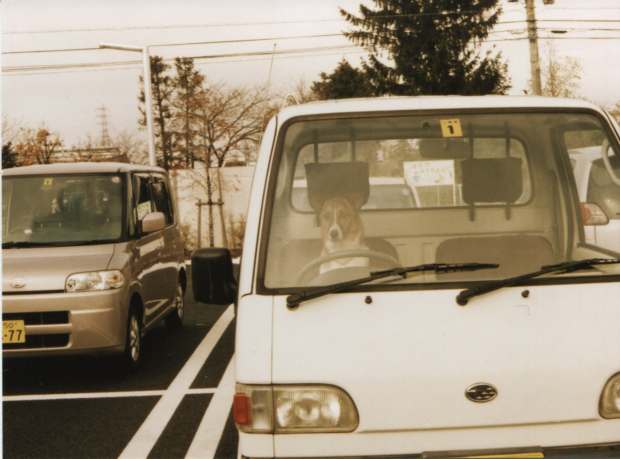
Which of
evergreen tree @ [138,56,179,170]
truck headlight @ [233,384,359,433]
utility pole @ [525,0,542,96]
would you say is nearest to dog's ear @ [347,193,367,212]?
truck headlight @ [233,384,359,433]

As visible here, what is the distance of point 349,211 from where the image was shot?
301 centimetres

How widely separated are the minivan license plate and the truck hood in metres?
4.26

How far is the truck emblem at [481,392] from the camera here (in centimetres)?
242

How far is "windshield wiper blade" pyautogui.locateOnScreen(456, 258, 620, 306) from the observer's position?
8.39 feet

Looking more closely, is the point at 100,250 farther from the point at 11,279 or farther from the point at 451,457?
the point at 451,457

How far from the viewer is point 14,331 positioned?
609cm

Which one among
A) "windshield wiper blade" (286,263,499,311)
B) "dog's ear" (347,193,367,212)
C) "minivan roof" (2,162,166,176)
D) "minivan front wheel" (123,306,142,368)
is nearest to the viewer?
"windshield wiper blade" (286,263,499,311)

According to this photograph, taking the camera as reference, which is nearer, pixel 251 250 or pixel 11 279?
pixel 251 250

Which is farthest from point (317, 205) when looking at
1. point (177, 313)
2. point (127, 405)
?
point (177, 313)

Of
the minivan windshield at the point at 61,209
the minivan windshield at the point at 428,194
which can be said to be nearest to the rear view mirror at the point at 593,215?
the minivan windshield at the point at 428,194

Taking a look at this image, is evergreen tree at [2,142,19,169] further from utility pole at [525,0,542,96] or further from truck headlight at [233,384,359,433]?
truck headlight at [233,384,359,433]

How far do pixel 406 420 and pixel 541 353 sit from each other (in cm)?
53

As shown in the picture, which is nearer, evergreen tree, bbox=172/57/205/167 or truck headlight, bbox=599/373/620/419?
truck headlight, bbox=599/373/620/419

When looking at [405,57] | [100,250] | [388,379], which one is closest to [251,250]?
[388,379]
